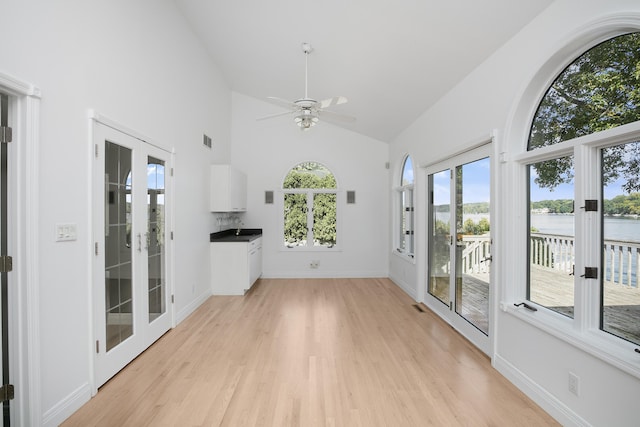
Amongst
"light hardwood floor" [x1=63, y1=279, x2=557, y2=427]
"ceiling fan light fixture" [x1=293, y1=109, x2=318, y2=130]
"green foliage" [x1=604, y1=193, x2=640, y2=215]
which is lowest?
"light hardwood floor" [x1=63, y1=279, x2=557, y2=427]

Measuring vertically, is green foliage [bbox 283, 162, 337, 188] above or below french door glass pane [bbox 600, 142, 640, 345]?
above

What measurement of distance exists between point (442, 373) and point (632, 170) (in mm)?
1989

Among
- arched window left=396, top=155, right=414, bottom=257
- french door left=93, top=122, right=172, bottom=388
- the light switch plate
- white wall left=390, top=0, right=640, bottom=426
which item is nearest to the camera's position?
white wall left=390, top=0, right=640, bottom=426

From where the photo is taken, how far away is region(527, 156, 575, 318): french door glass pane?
7.23 feet

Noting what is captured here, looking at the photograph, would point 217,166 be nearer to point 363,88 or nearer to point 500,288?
point 363,88

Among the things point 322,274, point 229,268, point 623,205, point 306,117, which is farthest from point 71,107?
point 322,274

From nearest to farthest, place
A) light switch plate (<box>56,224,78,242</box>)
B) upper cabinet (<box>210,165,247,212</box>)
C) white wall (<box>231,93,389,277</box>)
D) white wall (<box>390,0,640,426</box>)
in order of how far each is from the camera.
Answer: white wall (<box>390,0,640,426</box>)
light switch plate (<box>56,224,78,242</box>)
upper cabinet (<box>210,165,247,212</box>)
white wall (<box>231,93,389,277</box>)

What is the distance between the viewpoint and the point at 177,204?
3939 mm

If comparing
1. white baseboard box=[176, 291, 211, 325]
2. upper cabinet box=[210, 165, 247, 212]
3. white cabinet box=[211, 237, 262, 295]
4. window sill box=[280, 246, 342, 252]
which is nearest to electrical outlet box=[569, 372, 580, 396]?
white baseboard box=[176, 291, 211, 325]

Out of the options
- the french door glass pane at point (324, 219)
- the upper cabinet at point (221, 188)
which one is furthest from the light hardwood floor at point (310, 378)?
the french door glass pane at point (324, 219)

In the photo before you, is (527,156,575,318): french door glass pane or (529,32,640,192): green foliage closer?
(529,32,640,192): green foliage

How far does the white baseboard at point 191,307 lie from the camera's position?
397 centimetres

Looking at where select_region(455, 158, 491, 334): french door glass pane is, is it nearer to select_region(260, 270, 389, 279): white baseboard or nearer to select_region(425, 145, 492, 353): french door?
select_region(425, 145, 492, 353): french door

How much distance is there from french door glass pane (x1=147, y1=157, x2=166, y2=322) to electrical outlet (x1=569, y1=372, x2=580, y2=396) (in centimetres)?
362
